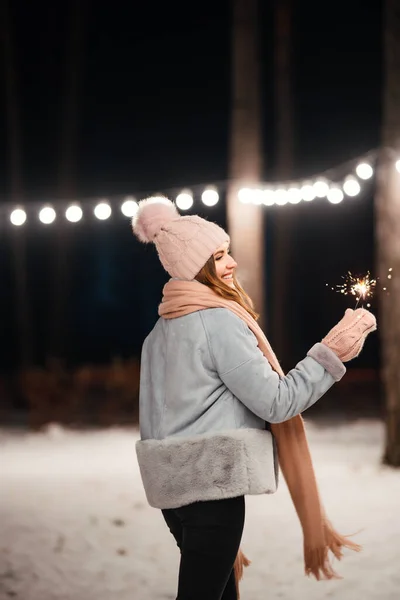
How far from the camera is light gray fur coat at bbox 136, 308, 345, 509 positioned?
286 cm

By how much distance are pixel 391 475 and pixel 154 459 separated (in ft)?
17.9

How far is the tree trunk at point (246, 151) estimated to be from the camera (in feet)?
30.5

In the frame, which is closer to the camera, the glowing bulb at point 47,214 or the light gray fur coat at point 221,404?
the light gray fur coat at point 221,404

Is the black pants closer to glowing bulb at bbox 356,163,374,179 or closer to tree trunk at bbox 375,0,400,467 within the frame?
glowing bulb at bbox 356,163,374,179

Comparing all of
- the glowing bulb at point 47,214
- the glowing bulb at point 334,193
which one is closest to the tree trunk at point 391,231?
the glowing bulb at point 334,193

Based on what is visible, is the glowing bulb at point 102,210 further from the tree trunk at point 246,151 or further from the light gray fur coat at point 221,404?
the light gray fur coat at point 221,404

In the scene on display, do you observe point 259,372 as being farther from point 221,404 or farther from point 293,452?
point 293,452

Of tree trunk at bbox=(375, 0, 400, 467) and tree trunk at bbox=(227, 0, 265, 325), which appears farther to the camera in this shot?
tree trunk at bbox=(227, 0, 265, 325)

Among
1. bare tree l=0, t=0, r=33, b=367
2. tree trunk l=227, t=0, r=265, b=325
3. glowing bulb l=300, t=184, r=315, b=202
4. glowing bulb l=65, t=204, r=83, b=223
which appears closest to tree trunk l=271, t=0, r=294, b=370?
bare tree l=0, t=0, r=33, b=367

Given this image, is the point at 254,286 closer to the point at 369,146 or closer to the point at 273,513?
the point at 273,513

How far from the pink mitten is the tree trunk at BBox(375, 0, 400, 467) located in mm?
5166

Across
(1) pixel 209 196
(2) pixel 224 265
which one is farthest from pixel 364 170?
(2) pixel 224 265

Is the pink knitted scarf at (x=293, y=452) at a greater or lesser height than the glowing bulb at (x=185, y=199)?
lesser

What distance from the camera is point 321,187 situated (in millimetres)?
8273
